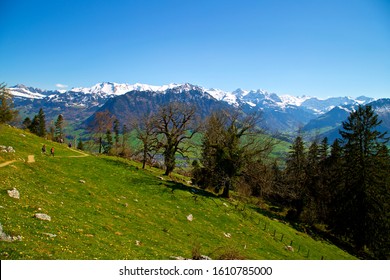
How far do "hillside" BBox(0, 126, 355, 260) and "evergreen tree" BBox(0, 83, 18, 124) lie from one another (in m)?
3.20

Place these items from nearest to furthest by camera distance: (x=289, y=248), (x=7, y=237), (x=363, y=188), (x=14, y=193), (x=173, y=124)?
1. (x=7, y=237)
2. (x=14, y=193)
3. (x=289, y=248)
4. (x=363, y=188)
5. (x=173, y=124)

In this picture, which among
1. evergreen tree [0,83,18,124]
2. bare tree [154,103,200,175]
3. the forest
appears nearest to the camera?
evergreen tree [0,83,18,124]

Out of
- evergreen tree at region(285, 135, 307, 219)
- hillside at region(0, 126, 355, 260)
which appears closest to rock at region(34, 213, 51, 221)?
hillside at region(0, 126, 355, 260)

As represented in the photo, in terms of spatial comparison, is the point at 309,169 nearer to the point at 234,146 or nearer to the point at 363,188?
the point at 363,188

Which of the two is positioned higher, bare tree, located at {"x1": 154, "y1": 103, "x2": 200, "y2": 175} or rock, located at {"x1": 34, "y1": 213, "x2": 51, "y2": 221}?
bare tree, located at {"x1": 154, "y1": 103, "x2": 200, "y2": 175}

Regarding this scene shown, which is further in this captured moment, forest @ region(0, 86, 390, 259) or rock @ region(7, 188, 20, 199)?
forest @ region(0, 86, 390, 259)

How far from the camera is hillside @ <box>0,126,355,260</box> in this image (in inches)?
641

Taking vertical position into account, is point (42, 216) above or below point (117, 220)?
above

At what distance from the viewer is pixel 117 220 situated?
25.3 metres

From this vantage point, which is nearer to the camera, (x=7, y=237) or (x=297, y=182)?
(x=7, y=237)

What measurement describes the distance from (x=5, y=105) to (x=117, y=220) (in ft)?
108

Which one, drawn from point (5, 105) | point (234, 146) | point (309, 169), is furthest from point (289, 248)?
point (5, 105)

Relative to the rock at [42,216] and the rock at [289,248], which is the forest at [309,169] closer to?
the rock at [289,248]

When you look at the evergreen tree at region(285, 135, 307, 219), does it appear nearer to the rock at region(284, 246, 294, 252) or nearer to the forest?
Answer: the forest
